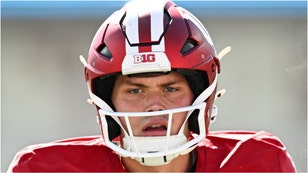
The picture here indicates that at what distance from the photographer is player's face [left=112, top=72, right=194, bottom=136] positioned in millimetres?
1702

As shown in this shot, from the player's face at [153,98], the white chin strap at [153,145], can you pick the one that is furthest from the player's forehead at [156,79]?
the white chin strap at [153,145]

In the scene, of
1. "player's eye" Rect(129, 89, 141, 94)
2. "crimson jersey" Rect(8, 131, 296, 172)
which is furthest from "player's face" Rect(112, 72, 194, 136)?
"crimson jersey" Rect(8, 131, 296, 172)

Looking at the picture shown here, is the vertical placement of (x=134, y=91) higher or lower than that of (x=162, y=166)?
higher

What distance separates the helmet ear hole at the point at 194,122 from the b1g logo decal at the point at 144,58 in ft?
0.58

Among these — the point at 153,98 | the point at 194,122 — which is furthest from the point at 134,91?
the point at 194,122

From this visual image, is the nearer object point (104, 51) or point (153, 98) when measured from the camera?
point (153, 98)

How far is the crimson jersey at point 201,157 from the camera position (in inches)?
70.1

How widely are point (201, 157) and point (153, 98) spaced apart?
230mm

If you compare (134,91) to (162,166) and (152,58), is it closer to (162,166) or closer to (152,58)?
(152,58)

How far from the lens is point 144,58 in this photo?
1.74 metres

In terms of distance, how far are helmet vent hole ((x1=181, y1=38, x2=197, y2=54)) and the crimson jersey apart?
267 millimetres

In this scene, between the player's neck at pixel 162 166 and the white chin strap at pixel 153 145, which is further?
the player's neck at pixel 162 166

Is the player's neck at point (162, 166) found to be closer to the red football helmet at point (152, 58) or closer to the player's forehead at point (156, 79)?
the red football helmet at point (152, 58)

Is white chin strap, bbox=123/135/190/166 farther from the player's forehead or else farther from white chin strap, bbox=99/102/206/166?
the player's forehead
